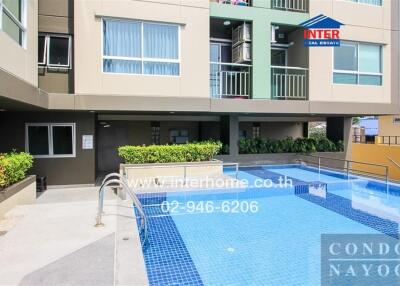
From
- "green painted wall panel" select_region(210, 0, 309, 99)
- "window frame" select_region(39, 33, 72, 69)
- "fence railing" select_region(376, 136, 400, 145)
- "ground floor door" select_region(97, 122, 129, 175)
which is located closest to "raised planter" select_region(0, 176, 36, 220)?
"window frame" select_region(39, 33, 72, 69)

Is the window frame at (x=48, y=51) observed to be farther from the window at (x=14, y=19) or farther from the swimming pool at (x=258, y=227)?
the swimming pool at (x=258, y=227)

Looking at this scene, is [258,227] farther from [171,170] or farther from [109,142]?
[109,142]

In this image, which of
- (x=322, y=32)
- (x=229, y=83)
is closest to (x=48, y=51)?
(x=229, y=83)

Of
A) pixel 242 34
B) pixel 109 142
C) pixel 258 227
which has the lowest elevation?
pixel 258 227

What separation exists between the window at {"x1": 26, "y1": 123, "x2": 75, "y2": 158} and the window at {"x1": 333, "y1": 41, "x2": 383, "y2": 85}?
1130cm

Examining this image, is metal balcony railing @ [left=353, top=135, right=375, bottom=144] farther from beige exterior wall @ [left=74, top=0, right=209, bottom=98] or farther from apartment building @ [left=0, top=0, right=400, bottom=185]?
beige exterior wall @ [left=74, top=0, right=209, bottom=98]

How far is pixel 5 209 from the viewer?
7.00 metres

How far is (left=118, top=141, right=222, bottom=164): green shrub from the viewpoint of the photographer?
11250 millimetres

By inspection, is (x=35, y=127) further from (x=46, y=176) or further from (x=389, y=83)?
(x=389, y=83)

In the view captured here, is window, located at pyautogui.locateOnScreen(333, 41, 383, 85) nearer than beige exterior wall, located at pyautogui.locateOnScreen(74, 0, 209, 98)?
No

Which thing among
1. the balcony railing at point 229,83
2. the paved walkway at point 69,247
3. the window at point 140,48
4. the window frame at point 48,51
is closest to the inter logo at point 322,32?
the balcony railing at point 229,83

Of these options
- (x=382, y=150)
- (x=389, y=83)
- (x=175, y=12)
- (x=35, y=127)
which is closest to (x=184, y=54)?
(x=175, y=12)

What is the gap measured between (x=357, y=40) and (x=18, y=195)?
14.2 meters

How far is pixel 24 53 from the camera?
825cm
